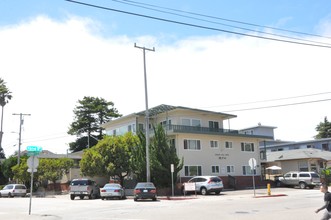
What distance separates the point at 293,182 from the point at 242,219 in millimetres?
31662

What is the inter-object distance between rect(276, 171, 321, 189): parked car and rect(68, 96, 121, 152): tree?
4445cm

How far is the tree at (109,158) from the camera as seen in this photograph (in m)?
42.1

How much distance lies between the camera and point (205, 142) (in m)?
47.0

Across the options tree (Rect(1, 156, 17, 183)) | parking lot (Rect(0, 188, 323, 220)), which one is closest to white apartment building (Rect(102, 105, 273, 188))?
parking lot (Rect(0, 188, 323, 220))

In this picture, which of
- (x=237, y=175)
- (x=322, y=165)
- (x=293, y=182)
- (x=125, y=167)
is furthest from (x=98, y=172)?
(x=322, y=165)

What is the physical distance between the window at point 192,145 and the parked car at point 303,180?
1048 cm

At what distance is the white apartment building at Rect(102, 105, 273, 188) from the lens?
44841 millimetres

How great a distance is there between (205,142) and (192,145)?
1.97 meters

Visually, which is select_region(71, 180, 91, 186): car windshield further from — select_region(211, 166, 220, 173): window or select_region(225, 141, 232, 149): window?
select_region(225, 141, 232, 149): window

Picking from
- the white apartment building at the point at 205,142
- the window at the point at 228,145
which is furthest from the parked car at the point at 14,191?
the window at the point at 228,145

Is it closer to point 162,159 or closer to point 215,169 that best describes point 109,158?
point 162,159

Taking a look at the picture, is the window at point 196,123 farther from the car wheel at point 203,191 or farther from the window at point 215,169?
the car wheel at point 203,191

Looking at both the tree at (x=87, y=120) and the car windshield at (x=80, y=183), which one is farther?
the tree at (x=87, y=120)

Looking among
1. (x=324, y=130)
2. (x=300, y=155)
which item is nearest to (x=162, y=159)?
(x=300, y=155)
